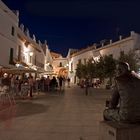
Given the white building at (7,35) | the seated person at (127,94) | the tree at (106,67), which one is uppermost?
the white building at (7,35)

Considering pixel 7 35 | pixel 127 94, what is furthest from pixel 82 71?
pixel 127 94

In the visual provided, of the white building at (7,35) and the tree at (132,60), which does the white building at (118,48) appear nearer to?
the tree at (132,60)

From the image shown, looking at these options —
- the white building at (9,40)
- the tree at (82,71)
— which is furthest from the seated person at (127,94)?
the tree at (82,71)

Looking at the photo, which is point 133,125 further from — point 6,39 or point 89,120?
point 6,39

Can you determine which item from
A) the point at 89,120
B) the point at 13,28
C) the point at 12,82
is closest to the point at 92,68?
the point at 13,28

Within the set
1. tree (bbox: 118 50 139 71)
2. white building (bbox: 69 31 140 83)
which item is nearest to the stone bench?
tree (bbox: 118 50 139 71)

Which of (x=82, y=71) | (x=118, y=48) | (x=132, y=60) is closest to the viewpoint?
(x=132, y=60)

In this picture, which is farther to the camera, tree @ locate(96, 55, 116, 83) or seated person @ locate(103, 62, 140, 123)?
tree @ locate(96, 55, 116, 83)

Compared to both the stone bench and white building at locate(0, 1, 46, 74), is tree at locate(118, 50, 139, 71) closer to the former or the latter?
white building at locate(0, 1, 46, 74)

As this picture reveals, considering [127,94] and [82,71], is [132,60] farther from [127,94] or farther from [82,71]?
[127,94]

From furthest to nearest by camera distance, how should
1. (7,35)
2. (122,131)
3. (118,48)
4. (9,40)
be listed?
(118,48) < (9,40) < (7,35) < (122,131)

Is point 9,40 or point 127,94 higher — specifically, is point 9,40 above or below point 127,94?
above

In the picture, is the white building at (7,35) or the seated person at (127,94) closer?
the seated person at (127,94)

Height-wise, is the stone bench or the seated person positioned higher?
the seated person
